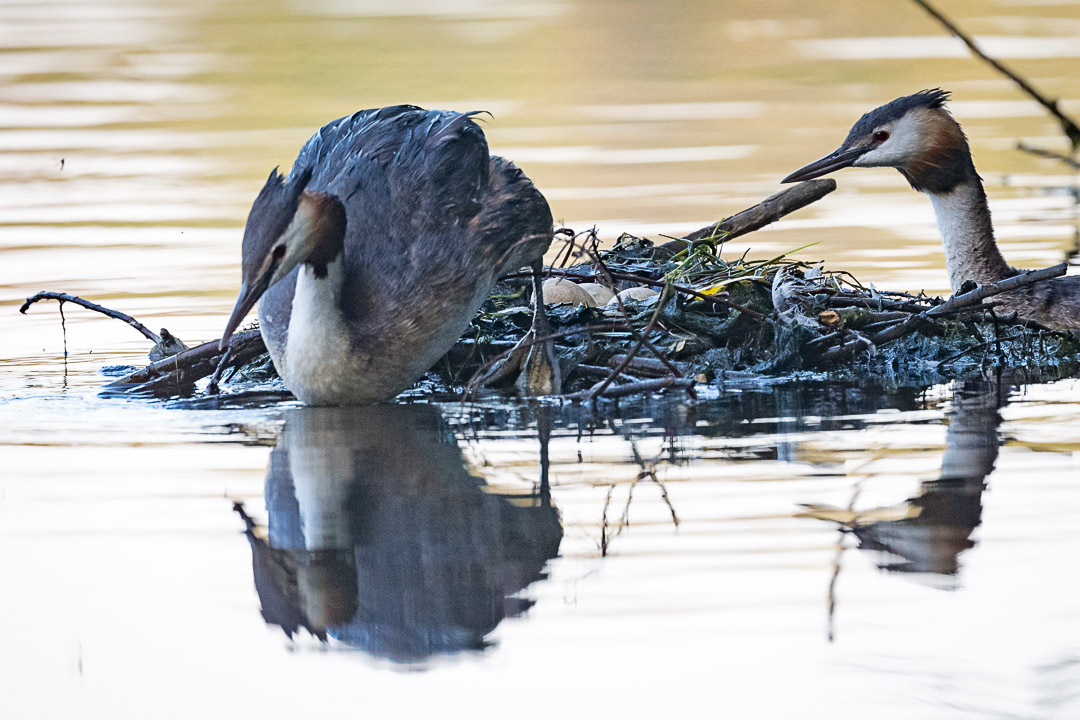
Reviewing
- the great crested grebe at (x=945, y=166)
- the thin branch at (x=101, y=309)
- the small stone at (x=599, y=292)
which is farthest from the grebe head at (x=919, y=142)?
the thin branch at (x=101, y=309)

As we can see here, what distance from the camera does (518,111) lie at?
46.1ft

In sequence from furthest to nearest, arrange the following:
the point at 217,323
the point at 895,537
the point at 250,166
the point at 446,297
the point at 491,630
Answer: the point at 250,166
the point at 217,323
the point at 446,297
the point at 895,537
the point at 491,630

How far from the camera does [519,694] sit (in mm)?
3146

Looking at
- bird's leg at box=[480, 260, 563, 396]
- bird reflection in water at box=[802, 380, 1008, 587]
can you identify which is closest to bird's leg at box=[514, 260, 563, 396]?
bird's leg at box=[480, 260, 563, 396]

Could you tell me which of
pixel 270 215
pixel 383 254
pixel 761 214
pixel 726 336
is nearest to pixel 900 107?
pixel 761 214

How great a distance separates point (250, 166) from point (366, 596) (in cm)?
888

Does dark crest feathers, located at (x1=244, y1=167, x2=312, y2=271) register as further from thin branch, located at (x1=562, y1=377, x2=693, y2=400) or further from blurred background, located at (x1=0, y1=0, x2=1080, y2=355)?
blurred background, located at (x1=0, y1=0, x2=1080, y2=355)

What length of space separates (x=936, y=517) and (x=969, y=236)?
10.2 feet

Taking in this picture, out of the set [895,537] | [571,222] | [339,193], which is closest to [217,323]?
[339,193]

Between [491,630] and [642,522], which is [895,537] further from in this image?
[491,630]

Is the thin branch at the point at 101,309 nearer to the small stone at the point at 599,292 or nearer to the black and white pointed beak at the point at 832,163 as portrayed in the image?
the small stone at the point at 599,292

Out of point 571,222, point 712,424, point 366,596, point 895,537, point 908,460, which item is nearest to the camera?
point 366,596

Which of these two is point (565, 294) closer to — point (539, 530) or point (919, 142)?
point (919, 142)

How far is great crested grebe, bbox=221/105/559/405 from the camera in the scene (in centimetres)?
560
